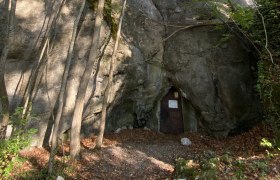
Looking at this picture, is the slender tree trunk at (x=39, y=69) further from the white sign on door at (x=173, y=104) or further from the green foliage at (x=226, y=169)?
the white sign on door at (x=173, y=104)

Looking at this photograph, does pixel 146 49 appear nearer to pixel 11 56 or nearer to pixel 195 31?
pixel 195 31

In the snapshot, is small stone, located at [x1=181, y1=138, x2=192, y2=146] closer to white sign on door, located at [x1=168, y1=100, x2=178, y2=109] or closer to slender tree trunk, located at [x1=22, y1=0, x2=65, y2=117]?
white sign on door, located at [x1=168, y1=100, x2=178, y2=109]

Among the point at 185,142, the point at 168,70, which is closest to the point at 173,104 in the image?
the point at 168,70

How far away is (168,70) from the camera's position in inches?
565

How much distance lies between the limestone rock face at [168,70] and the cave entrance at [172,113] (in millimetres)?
294

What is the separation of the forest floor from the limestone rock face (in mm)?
1051

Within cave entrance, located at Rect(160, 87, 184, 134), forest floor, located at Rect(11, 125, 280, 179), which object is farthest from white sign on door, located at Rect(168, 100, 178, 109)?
forest floor, located at Rect(11, 125, 280, 179)

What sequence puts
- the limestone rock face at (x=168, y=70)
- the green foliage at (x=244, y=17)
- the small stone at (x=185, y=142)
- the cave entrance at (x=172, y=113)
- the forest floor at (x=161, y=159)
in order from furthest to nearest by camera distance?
the cave entrance at (x=172, y=113) < the small stone at (x=185, y=142) < the limestone rock face at (x=168, y=70) < the green foliage at (x=244, y=17) < the forest floor at (x=161, y=159)

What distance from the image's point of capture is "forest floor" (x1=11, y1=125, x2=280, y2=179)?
23.1 ft

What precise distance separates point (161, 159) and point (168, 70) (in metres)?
5.31

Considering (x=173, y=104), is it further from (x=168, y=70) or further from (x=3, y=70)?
(x=3, y=70)

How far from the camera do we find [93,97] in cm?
1227

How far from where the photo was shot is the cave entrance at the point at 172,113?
1455 cm

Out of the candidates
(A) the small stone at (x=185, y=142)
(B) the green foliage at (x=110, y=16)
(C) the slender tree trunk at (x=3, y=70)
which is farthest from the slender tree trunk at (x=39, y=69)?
(A) the small stone at (x=185, y=142)
